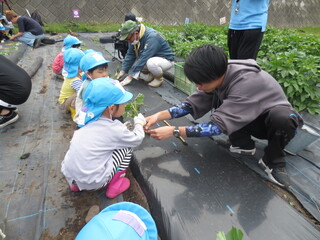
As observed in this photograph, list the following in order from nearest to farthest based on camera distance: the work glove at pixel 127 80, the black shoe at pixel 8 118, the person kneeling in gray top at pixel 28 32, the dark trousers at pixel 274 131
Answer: the dark trousers at pixel 274 131
the black shoe at pixel 8 118
the work glove at pixel 127 80
the person kneeling in gray top at pixel 28 32

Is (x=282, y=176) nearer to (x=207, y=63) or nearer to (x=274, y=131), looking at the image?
(x=274, y=131)

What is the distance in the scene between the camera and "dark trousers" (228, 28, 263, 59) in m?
2.83

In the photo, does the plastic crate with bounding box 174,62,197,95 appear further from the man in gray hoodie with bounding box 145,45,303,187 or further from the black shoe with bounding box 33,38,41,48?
the black shoe with bounding box 33,38,41,48

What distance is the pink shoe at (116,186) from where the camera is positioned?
1761 mm

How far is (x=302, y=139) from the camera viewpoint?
194cm

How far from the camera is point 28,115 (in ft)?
9.79

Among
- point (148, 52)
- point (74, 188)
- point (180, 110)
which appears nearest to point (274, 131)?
point (180, 110)

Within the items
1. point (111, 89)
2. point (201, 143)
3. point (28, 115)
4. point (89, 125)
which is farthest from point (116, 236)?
point (28, 115)

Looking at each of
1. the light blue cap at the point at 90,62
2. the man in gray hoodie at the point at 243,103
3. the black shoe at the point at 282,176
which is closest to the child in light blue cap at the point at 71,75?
the light blue cap at the point at 90,62

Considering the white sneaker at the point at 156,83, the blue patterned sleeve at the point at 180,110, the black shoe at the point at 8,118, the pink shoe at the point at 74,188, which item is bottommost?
the black shoe at the point at 8,118

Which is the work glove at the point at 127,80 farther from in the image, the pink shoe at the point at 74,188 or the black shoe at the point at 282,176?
the black shoe at the point at 282,176

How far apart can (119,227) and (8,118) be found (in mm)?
2563

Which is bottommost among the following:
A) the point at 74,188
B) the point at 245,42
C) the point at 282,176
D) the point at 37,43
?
the point at 37,43

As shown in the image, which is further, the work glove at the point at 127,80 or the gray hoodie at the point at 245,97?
the work glove at the point at 127,80
